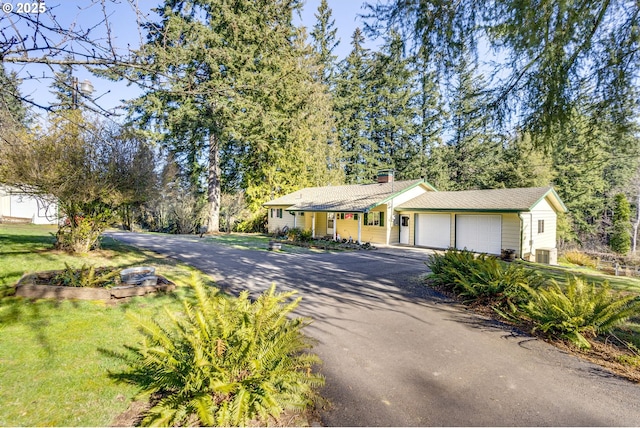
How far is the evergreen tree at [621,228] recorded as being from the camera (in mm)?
25703

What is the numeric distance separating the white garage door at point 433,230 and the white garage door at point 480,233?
0.62 meters

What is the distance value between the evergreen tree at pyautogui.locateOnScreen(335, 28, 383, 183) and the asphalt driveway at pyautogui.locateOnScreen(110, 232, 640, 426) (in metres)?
29.4

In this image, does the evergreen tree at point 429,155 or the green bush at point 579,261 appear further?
the evergreen tree at point 429,155

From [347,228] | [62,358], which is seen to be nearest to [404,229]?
[347,228]

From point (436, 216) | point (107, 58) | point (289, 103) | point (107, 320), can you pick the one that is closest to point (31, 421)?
point (107, 320)

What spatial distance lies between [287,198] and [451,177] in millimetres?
19360

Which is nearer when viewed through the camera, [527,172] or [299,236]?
[299,236]

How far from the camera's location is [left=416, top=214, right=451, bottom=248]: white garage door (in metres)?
18.0

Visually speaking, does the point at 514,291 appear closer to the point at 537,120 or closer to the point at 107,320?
the point at 537,120

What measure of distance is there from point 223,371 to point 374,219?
1771 centimetres

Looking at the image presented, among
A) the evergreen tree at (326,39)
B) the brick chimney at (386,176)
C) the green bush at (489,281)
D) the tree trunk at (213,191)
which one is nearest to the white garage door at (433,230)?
the brick chimney at (386,176)

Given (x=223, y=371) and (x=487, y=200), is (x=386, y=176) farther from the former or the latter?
(x=223, y=371)

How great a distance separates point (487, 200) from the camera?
1702 cm

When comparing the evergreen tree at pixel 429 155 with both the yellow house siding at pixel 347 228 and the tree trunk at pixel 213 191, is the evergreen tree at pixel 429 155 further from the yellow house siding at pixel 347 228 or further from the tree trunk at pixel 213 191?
the tree trunk at pixel 213 191
